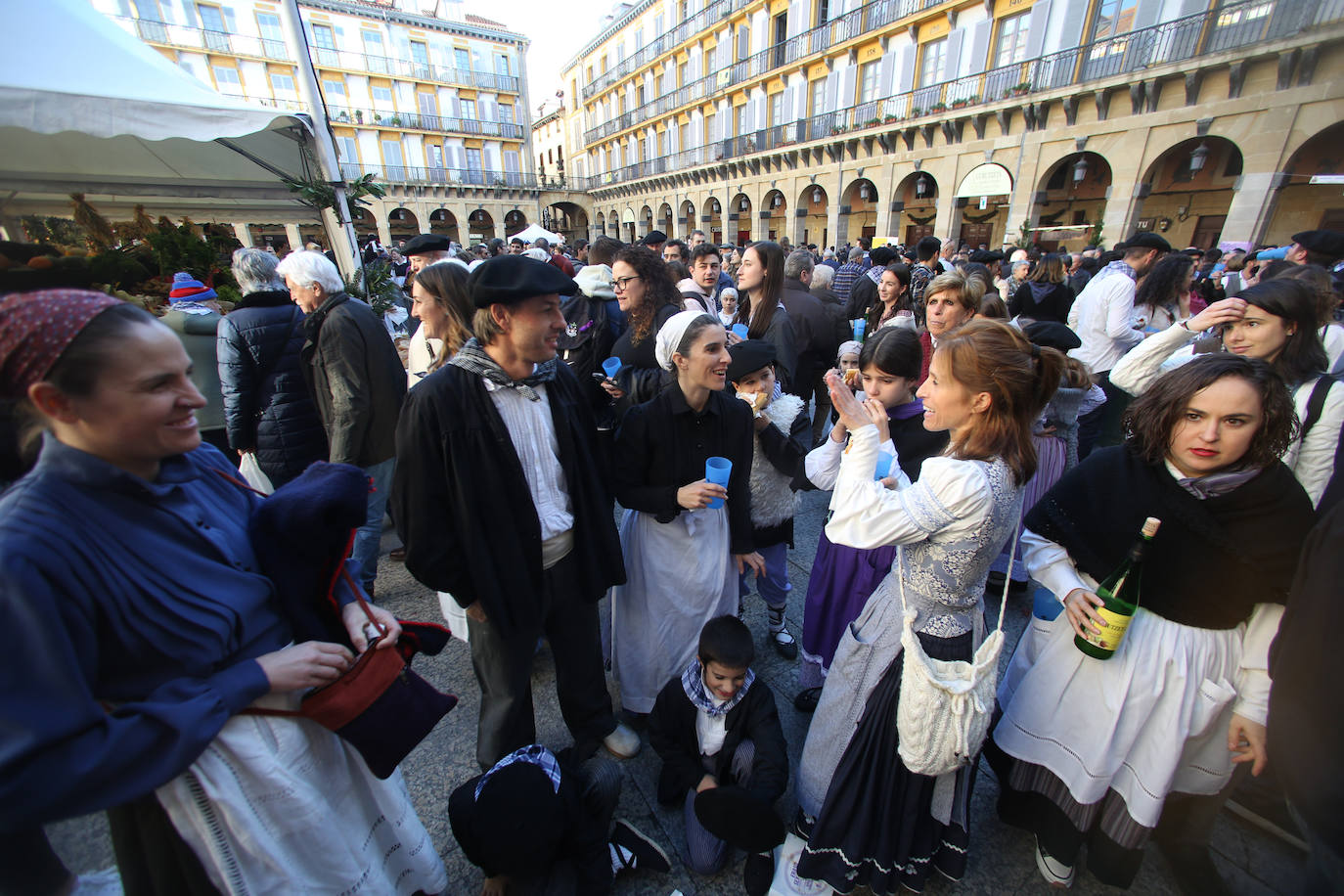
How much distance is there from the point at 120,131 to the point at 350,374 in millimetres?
2467

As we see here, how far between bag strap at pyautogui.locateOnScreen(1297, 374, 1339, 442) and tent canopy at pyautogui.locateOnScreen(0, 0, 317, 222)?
6.34 meters

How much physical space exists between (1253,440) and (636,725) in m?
2.51

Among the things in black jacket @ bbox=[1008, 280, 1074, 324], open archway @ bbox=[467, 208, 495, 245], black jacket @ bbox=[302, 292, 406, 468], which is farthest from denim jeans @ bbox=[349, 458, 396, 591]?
open archway @ bbox=[467, 208, 495, 245]

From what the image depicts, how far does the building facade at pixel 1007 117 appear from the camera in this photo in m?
10.7

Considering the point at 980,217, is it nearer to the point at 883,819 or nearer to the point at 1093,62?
the point at 1093,62

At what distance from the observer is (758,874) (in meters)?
1.75

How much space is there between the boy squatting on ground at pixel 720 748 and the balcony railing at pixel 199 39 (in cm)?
3559

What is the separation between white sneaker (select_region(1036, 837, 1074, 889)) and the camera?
177cm

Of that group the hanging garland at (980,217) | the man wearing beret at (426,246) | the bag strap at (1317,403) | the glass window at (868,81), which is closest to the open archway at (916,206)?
the hanging garland at (980,217)

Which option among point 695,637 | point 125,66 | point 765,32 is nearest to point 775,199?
point 765,32

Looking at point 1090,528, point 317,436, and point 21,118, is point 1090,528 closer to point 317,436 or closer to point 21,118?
point 317,436

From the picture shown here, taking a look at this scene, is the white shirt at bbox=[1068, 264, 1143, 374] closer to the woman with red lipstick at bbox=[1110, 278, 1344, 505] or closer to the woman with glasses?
the woman with red lipstick at bbox=[1110, 278, 1344, 505]

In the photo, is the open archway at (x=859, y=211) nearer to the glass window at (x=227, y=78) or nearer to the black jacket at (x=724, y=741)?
the black jacket at (x=724, y=741)

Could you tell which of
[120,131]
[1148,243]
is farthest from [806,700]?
[120,131]
